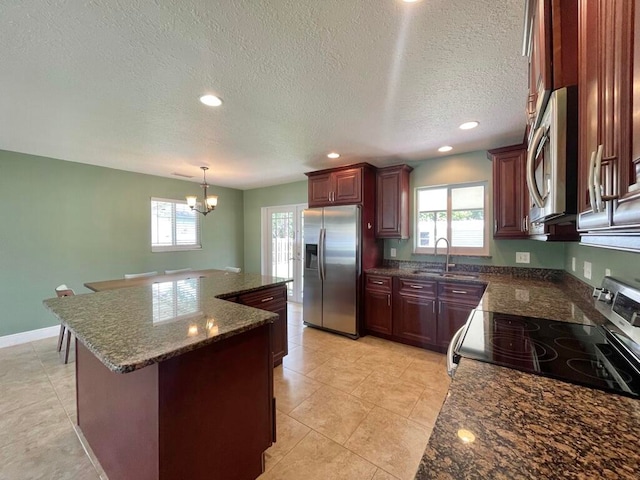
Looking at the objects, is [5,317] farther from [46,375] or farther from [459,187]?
[459,187]

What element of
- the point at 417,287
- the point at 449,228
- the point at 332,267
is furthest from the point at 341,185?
the point at 417,287

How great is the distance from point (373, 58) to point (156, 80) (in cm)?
143

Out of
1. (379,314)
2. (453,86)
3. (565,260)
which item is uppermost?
(453,86)

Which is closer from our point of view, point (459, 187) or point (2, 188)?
point (2, 188)

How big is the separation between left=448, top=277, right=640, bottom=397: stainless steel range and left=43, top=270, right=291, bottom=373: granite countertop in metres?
1.06

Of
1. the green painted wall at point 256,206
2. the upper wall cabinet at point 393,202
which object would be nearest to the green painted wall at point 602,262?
the upper wall cabinet at point 393,202

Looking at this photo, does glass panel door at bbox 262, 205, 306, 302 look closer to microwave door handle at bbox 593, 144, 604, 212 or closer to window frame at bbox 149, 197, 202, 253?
window frame at bbox 149, 197, 202, 253

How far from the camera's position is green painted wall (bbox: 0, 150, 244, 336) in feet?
11.2

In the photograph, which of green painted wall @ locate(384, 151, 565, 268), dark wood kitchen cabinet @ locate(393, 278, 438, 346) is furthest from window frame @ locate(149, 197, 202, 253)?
dark wood kitchen cabinet @ locate(393, 278, 438, 346)

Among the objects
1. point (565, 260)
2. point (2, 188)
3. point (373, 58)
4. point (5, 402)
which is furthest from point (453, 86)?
point (2, 188)

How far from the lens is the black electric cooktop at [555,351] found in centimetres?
89

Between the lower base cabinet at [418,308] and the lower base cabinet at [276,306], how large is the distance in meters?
1.34

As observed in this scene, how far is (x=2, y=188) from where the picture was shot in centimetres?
333

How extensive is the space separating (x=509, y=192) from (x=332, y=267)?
2273mm
